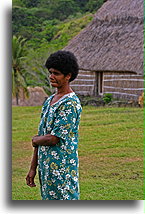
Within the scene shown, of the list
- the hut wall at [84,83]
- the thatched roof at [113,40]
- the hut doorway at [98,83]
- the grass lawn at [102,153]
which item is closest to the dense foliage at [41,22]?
the thatched roof at [113,40]

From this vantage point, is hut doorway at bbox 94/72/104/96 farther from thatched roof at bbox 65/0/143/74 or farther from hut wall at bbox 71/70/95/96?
thatched roof at bbox 65/0/143/74

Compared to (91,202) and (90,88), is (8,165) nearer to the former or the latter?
(91,202)

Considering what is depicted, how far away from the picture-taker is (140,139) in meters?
5.42

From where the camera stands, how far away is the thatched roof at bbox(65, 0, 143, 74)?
9875mm

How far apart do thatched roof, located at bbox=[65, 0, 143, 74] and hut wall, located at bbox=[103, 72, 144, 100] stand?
0.91ft

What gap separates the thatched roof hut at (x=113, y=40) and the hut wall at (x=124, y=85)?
0.62ft

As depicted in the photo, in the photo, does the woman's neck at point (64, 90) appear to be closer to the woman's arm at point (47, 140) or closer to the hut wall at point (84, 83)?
the woman's arm at point (47, 140)

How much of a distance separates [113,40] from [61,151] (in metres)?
8.46

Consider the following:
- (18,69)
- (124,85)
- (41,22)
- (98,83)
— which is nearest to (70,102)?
(41,22)

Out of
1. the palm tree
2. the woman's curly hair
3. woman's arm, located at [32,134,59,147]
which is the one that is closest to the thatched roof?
the palm tree

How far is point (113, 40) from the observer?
10539 mm

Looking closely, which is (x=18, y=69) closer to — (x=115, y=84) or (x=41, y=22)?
(x=41, y=22)

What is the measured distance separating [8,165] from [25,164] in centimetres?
153

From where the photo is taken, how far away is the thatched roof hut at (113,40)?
389 inches
